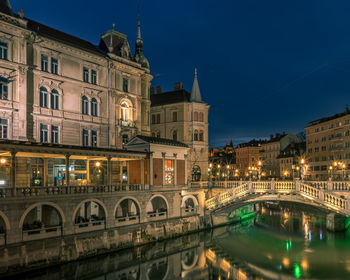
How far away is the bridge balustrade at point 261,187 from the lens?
36.9 m

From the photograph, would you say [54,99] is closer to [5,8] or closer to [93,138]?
[93,138]

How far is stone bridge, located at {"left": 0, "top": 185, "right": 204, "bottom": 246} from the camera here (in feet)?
83.6

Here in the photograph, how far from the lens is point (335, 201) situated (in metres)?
31.2

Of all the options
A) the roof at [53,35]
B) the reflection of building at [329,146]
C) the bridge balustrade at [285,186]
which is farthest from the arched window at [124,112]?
the reflection of building at [329,146]

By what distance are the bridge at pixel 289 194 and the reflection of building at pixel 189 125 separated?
47.1 feet

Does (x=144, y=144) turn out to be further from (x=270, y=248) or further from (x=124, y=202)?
(x=270, y=248)

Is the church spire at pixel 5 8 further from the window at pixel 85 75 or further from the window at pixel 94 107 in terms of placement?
the window at pixel 94 107

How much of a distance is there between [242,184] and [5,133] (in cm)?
2543

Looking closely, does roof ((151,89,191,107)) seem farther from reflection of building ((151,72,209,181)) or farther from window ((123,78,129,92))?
window ((123,78,129,92))

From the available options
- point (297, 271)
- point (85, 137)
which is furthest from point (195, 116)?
point (297, 271)

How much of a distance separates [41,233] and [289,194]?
934 inches

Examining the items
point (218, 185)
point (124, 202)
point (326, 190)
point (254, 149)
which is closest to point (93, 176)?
point (124, 202)

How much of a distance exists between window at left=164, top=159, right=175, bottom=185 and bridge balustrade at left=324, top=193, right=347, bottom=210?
1690cm

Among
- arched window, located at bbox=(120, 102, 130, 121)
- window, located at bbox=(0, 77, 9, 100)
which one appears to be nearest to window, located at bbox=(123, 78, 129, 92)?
arched window, located at bbox=(120, 102, 130, 121)
